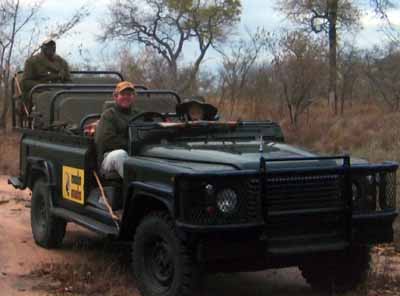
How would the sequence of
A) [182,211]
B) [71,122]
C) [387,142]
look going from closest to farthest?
[182,211]
[71,122]
[387,142]

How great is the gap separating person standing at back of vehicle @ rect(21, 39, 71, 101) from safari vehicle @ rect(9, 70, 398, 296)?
3.07 meters

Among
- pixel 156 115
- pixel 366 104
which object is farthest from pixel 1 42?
pixel 156 115

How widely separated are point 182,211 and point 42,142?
3472 mm

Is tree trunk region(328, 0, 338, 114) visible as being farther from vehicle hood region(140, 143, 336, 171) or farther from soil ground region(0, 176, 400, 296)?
vehicle hood region(140, 143, 336, 171)

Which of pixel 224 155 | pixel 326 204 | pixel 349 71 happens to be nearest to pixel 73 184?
pixel 224 155

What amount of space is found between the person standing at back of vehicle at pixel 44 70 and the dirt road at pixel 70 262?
71.8 inches

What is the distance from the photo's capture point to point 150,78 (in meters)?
26.2

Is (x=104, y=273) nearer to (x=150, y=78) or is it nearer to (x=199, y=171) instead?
(x=199, y=171)

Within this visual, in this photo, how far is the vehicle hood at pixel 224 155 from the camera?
5.61m

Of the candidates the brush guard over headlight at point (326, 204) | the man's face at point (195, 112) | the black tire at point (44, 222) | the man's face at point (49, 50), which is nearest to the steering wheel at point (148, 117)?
the man's face at point (195, 112)

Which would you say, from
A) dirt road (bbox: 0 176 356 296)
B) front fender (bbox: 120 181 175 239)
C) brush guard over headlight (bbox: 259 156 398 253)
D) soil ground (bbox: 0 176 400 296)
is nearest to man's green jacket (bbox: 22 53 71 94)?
dirt road (bbox: 0 176 356 296)

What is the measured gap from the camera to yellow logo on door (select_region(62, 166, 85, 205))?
729cm

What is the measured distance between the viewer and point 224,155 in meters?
5.86

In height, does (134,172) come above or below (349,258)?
above
